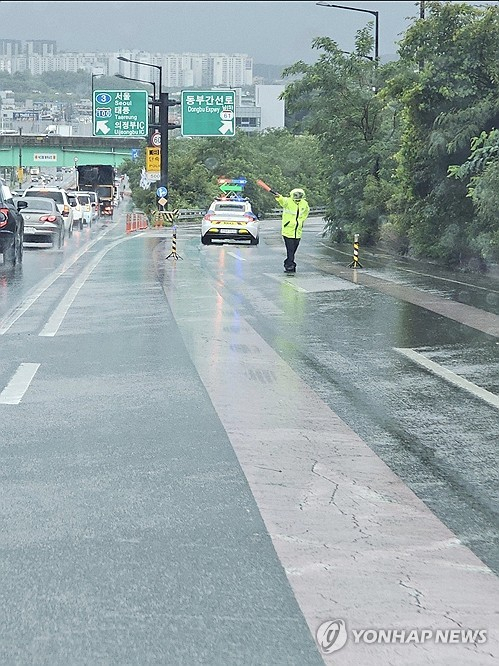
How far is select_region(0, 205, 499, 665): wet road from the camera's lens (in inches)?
200

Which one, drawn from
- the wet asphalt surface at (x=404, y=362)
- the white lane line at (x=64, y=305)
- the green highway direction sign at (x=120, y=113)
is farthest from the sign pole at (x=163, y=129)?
the wet asphalt surface at (x=404, y=362)

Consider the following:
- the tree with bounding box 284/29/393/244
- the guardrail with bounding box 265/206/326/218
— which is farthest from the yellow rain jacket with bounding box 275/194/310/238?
the guardrail with bounding box 265/206/326/218

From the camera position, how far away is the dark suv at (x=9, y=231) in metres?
25.6

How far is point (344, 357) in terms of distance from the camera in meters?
13.0

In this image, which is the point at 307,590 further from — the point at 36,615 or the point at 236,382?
the point at 236,382

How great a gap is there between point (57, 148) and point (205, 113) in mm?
46809

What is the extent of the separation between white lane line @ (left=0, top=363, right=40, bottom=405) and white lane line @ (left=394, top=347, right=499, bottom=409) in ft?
12.7

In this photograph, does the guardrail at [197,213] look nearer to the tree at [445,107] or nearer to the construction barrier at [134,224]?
the construction barrier at [134,224]

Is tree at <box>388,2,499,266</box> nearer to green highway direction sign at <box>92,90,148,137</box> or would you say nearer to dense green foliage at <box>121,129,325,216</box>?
green highway direction sign at <box>92,90,148,137</box>

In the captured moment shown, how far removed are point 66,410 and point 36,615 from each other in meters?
4.62

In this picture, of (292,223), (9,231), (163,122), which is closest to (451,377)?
(292,223)

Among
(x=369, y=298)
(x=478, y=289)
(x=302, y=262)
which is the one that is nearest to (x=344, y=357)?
(x=369, y=298)

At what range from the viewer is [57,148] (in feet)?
349

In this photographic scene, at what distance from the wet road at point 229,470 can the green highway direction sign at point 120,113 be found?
4521cm
